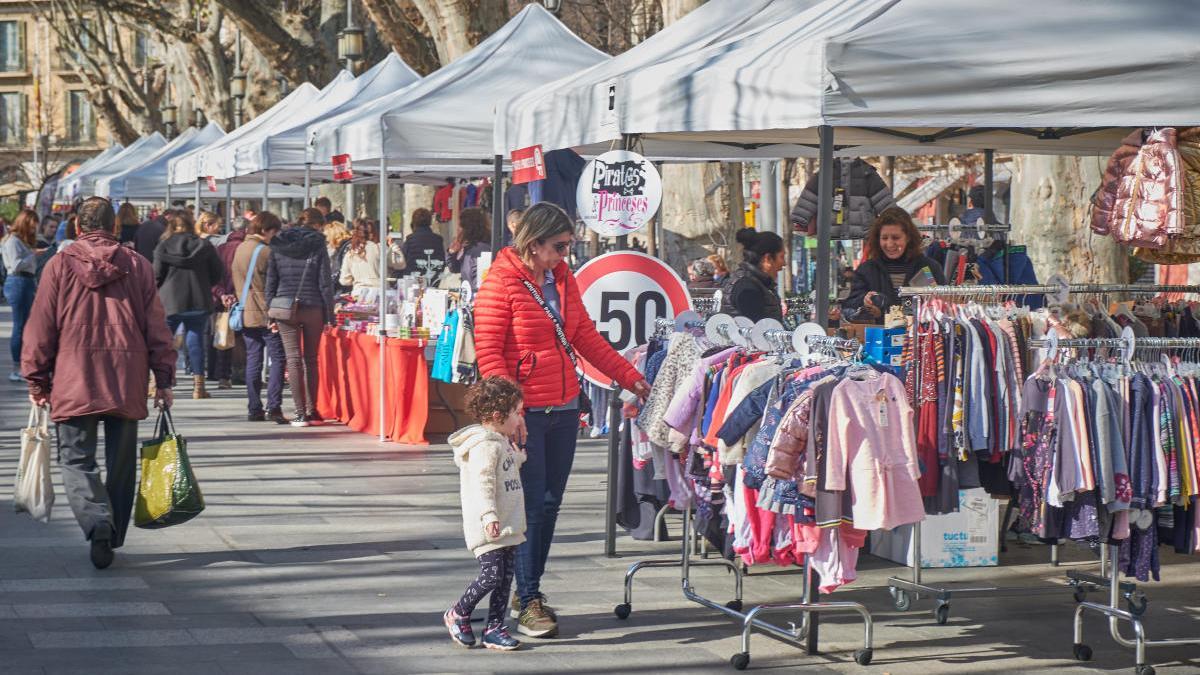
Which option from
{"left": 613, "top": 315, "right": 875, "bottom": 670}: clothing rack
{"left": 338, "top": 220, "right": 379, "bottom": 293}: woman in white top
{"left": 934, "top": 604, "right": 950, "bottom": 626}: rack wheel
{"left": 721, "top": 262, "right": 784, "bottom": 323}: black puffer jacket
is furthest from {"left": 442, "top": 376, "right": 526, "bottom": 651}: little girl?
{"left": 338, "top": 220, "right": 379, "bottom": 293}: woman in white top

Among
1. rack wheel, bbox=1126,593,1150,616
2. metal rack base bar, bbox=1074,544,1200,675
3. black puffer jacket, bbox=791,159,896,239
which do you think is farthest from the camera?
black puffer jacket, bbox=791,159,896,239

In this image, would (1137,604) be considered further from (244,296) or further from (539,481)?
(244,296)

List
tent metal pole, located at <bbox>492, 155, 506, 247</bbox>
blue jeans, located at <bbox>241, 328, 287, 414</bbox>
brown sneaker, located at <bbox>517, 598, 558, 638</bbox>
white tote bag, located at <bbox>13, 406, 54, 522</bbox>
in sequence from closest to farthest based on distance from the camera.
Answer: brown sneaker, located at <bbox>517, 598, 558, 638</bbox>, white tote bag, located at <bbox>13, 406, 54, 522</bbox>, tent metal pole, located at <bbox>492, 155, 506, 247</bbox>, blue jeans, located at <bbox>241, 328, 287, 414</bbox>

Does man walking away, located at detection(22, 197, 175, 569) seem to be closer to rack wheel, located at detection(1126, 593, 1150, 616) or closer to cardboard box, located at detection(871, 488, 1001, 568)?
cardboard box, located at detection(871, 488, 1001, 568)

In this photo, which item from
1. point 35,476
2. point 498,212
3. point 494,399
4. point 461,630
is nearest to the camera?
point 494,399

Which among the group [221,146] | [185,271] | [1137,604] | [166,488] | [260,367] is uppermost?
[221,146]

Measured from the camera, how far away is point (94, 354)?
856cm

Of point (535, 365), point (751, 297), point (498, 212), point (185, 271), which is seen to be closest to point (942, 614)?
point (535, 365)

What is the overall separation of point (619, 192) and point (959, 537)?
2497mm

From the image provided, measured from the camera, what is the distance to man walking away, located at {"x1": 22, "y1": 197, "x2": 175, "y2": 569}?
855cm

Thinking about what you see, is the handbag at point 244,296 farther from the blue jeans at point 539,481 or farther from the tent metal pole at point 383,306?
the blue jeans at point 539,481

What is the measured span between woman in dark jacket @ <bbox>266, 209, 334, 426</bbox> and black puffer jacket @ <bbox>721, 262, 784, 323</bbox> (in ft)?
17.4

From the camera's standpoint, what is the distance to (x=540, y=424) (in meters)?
7.34

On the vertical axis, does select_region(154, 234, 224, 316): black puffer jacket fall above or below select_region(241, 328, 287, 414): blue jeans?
above
